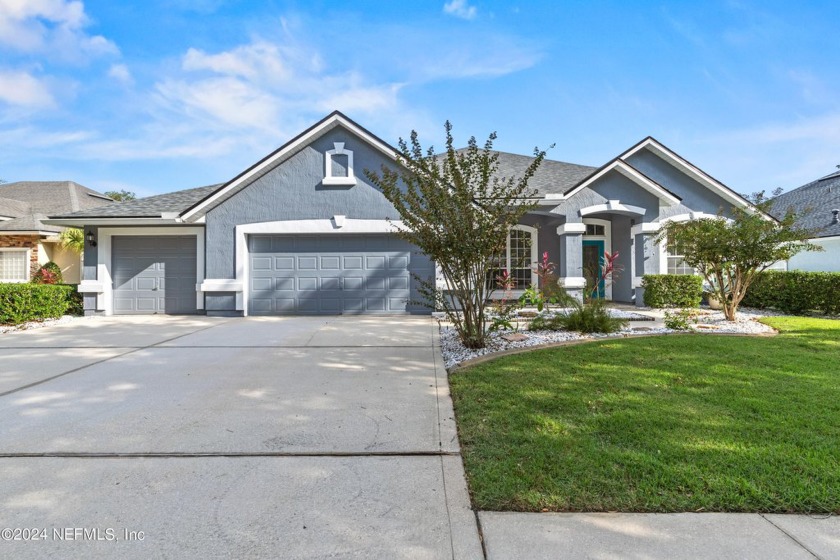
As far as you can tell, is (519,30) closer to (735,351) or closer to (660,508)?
(735,351)

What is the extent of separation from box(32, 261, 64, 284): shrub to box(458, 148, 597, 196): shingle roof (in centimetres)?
1824

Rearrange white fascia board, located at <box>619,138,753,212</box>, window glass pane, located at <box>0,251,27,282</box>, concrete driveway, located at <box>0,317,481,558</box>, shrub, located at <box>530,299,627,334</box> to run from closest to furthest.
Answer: concrete driveway, located at <box>0,317,481,558</box> → shrub, located at <box>530,299,627,334</box> → white fascia board, located at <box>619,138,753,212</box> → window glass pane, located at <box>0,251,27,282</box>

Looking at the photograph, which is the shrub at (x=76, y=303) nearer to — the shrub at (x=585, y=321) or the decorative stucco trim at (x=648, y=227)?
the shrub at (x=585, y=321)

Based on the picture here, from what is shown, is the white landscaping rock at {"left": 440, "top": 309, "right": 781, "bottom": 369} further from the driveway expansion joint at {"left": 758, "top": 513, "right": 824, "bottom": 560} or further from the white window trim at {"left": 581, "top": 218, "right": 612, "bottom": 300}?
the white window trim at {"left": 581, "top": 218, "right": 612, "bottom": 300}

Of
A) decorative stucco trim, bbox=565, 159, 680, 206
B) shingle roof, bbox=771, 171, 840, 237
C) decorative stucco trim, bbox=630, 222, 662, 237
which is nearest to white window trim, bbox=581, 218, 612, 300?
decorative stucco trim, bbox=630, 222, 662, 237

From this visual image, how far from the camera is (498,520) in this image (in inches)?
93.7

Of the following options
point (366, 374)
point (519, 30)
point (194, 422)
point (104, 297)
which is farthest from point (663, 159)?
point (104, 297)

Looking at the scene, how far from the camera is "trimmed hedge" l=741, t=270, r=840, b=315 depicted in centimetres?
1051

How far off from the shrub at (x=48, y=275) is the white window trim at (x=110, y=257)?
6560 mm

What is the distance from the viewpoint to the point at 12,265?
17.8m

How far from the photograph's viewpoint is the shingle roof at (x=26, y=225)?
1752 centimetres

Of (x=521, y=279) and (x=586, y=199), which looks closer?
(x=586, y=199)

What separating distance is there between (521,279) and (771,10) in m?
9.49

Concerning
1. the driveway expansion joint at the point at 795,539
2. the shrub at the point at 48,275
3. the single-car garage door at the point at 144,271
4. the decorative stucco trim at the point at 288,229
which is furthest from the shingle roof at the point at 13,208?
the driveway expansion joint at the point at 795,539
